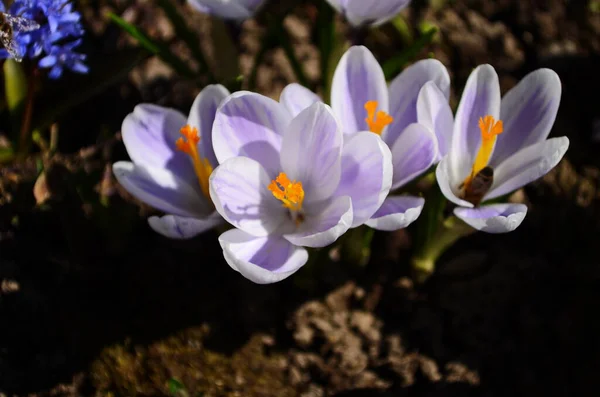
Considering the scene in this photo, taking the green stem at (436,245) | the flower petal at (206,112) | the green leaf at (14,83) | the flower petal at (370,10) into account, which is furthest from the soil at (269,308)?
the flower petal at (370,10)

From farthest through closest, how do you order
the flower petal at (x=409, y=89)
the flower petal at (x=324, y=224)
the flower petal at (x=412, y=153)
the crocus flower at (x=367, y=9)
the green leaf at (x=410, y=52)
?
the green leaf at (x=410, y=52) → the crocus flower at (x=367, y=9) → the flower petal at (x=409, y=89) → the flower petal at (x=412, y=153) → the flower petal at (x=324, y=224)

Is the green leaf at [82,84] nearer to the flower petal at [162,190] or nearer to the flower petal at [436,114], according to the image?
the flower petal at [162,190]

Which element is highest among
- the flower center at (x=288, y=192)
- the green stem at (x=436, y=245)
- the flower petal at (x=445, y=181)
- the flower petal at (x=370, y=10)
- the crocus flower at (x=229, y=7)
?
the flower petal at (x=370, y=10)

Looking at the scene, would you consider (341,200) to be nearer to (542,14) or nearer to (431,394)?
(431,394)

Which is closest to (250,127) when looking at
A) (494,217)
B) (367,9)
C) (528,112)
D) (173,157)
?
(173,157)

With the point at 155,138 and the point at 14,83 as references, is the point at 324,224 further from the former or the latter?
the point at 14,83

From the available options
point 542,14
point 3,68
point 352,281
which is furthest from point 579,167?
point 3,68

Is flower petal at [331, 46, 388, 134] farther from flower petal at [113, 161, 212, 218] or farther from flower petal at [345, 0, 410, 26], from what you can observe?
flower petal at [113, 161, 212, 218]
